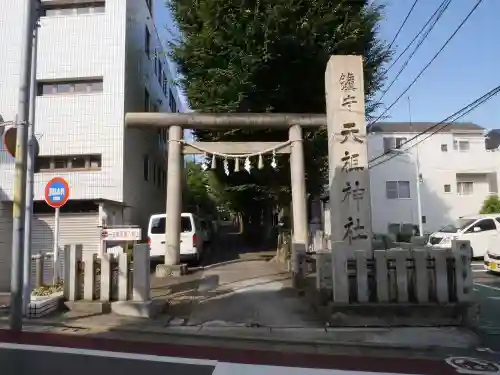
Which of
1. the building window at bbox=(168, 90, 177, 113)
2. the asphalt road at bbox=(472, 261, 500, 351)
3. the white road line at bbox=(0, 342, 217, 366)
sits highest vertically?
the building window at bbox=(168, 90, 177, 113)

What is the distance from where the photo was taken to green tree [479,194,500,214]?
25734mm

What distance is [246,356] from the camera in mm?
5223

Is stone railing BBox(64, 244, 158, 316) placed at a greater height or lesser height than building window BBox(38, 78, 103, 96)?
lesser

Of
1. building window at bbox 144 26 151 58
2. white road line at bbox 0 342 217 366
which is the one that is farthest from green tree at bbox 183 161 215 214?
white road line at bbox 0 342 217 366

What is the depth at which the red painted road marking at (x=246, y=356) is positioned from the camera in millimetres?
4773

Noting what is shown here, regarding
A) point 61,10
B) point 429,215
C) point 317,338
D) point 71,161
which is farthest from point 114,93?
point 429,215

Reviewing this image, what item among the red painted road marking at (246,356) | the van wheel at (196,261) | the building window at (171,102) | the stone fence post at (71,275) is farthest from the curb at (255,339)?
the building window at (171,102)

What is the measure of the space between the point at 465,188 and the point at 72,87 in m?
26.1

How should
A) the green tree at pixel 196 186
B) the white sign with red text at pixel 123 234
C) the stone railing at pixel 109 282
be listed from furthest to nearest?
the green tree at pixel 196 186 → the white sign with red text at pixel 123 234 → the stone railing at pixel 109 282

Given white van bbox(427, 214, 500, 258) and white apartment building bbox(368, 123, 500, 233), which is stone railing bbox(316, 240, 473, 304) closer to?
white van bbox(427, 214, 500, 258)

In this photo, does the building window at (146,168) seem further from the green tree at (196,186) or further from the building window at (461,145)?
the building window at (461,145)

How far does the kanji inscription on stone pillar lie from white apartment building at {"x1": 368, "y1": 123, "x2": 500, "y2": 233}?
813 inches

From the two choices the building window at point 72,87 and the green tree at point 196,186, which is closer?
the building window at point 72,87

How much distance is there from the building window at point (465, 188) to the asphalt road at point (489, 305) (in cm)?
1532
